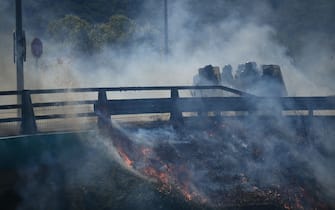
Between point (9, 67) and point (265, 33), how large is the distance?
14.5 meters

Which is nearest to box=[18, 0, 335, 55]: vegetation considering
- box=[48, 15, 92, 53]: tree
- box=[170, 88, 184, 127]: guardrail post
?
box=[48, 15, 92, 53]: tree

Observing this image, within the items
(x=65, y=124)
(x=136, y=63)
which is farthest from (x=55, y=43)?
(x=65, y=124)

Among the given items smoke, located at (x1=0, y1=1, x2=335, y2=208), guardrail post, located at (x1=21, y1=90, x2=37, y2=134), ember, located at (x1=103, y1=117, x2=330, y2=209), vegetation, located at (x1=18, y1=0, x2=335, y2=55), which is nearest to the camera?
ember, located at (x1=103, y1=117, x2=330, y2=209)

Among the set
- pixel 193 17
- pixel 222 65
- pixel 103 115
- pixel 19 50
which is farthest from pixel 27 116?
pixel 193 17

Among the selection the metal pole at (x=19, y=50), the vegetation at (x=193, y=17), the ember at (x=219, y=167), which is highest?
the vegetation at (x=193, y=17)

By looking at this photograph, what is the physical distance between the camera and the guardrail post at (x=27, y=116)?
32.4 feet

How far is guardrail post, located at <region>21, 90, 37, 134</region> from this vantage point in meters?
9.88

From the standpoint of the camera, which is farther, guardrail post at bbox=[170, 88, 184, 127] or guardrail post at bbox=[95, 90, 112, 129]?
guardrail post at bbox=[170, 88, 184, 127]

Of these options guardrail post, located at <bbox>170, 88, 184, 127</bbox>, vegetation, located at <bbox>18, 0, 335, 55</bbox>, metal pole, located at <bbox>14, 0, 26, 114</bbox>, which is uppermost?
vegetation, located at <bbox>18, 0, 335, 55</bbox>

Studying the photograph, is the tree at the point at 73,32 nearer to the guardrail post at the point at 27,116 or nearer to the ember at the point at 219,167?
the guardrail post at the point at 27,116

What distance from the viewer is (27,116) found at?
32.6 feet

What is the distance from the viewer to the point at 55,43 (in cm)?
4397

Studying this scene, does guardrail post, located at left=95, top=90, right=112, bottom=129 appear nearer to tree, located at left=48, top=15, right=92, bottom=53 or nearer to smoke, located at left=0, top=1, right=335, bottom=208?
smoke, located at left=0, top=1, right=335, bottom=208

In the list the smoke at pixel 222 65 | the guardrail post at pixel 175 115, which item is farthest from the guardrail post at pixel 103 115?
the guardrail post at pixel 175 115
